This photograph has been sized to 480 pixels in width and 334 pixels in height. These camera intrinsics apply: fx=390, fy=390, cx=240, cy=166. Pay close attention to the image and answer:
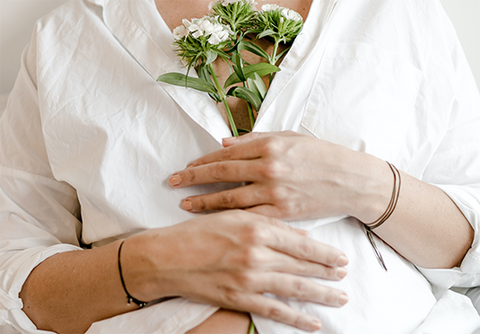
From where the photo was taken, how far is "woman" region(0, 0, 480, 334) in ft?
2.37

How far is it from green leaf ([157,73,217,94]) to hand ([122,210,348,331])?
0.96ft

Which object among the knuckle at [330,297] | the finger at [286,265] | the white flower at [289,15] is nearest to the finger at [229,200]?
the finger at [286,265]

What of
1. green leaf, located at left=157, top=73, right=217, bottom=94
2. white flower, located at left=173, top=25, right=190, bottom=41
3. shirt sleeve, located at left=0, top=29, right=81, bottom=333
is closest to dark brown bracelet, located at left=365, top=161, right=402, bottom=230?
green leaf, located at left=157, top=73, right=217, bottom=94

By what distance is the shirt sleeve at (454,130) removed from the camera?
92cm

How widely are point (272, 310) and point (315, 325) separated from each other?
83 mm

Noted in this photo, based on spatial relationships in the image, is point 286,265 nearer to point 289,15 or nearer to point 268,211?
point 268,211

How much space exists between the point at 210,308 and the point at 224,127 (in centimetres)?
38

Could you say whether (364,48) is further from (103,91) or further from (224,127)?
(103,91)

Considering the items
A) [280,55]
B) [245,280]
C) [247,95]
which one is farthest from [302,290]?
[280,55]

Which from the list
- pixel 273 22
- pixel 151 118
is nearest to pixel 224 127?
pixel 151 118

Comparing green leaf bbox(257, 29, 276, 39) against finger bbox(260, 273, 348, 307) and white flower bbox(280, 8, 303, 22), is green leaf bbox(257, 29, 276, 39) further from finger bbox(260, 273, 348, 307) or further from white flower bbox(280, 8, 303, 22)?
finger bbox(260, 273, 348, 307)

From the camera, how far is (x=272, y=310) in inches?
27.3

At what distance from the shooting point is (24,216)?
0.94 m

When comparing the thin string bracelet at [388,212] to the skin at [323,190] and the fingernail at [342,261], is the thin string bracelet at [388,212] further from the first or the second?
the fingernail at [342,261]
